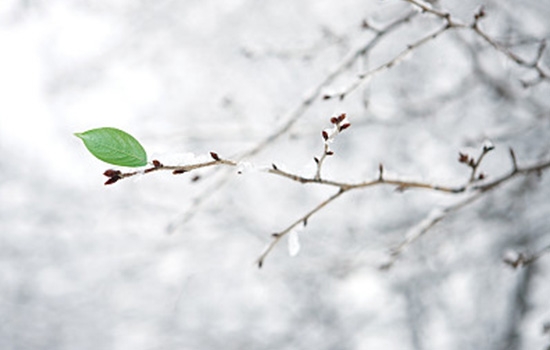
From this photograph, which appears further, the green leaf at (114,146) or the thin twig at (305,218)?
the thin twig at (305,218)

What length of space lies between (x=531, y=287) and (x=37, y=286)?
19.4 ft

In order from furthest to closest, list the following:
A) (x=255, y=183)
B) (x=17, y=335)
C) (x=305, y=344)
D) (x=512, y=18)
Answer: (x=17, y=335) < (x=255, y=183) < (x=305, y=344) < (x=512, y=18)

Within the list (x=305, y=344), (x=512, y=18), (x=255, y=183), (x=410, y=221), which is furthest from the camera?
(x=255, y=183)

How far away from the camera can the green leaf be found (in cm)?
94

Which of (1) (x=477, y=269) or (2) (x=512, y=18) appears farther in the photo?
(1) (x=477, y=269)

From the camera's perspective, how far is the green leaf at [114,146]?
0.94 meters

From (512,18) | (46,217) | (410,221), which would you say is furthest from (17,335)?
(512,18)

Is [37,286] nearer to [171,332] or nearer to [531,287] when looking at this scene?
[171,332]

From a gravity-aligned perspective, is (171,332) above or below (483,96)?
below

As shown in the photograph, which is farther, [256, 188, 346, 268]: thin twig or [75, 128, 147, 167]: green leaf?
[256, 188, 346, 268]: thin twig

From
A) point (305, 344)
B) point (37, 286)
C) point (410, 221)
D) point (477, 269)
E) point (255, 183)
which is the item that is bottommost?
point (305, 344)

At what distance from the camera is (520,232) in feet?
15.2

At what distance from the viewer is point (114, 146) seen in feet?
3.12

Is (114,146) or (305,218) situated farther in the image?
(305,218)
